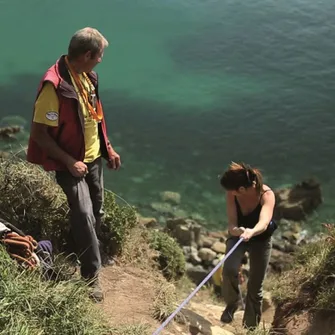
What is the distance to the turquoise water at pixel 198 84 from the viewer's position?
14445 millimetres

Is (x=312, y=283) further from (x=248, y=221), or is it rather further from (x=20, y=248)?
(x=20, y=248)

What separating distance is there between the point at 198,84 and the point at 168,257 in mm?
11125

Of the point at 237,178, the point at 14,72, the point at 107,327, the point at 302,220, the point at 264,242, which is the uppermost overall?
the point at 237,178

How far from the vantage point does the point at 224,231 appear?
12.3m

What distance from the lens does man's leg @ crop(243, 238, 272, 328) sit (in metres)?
5.74

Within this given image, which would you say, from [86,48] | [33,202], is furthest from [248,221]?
[33,202]

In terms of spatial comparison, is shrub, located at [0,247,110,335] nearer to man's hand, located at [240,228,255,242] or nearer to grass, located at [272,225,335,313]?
man's hand, located at [240,228,255,242]

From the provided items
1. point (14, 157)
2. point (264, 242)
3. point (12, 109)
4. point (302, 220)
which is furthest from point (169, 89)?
point (264, 242)

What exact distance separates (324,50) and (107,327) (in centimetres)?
1595

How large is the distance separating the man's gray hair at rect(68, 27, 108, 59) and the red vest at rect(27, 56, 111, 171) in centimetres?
22

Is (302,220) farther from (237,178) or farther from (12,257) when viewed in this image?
(12,257)

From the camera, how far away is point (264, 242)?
18.8ft

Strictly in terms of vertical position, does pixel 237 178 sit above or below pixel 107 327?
above

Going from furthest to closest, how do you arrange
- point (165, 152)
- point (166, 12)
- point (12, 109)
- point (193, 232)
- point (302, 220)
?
point (166, 12), point (12, 109), point (165, 152), point (302, 220), point (193, 232)
